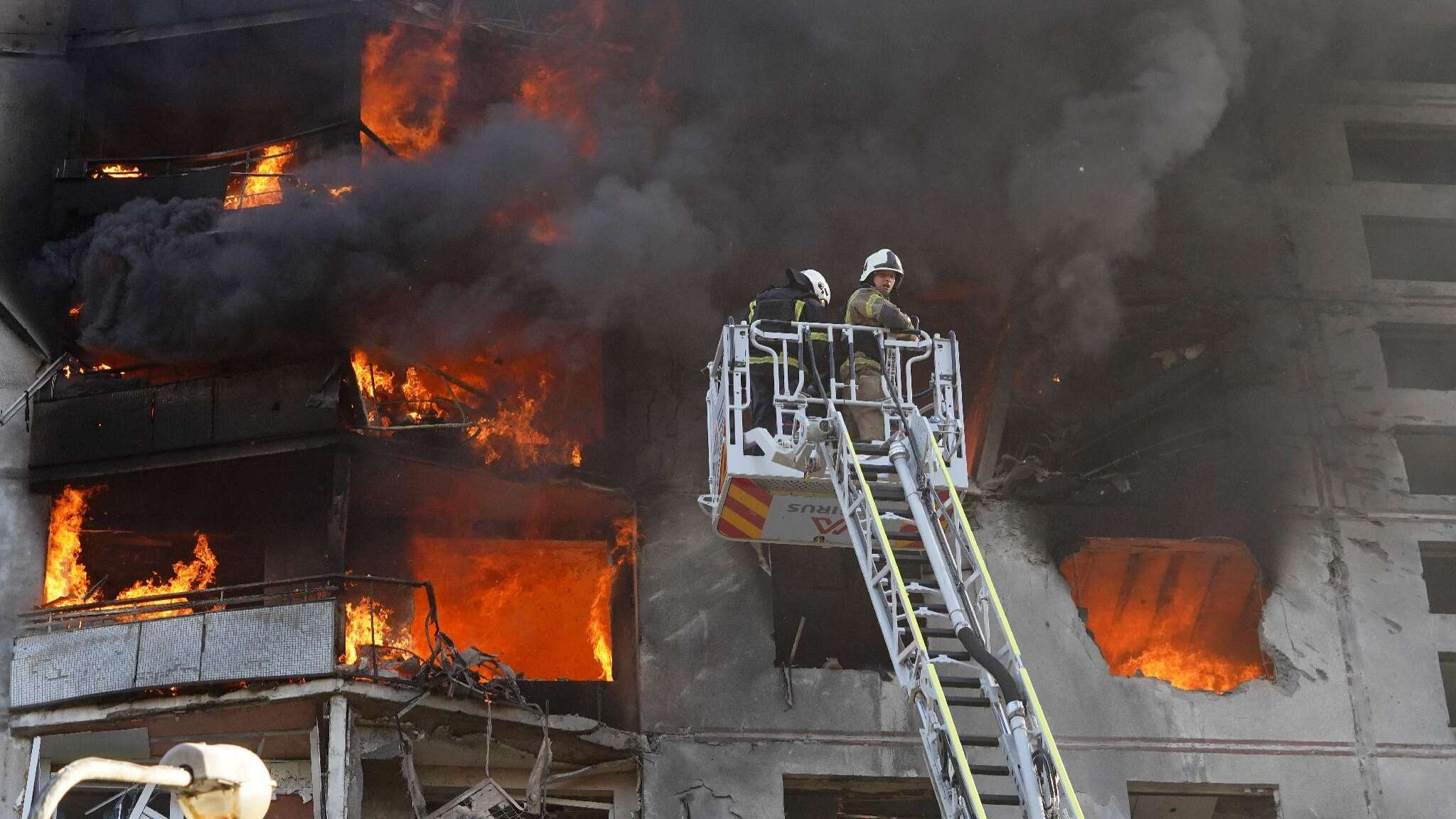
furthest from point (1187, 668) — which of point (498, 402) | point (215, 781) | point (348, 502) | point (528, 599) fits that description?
point (215, 781)

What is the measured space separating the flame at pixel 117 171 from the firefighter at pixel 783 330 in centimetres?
898

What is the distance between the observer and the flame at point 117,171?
52.5ft

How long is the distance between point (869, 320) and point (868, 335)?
118 millimetres

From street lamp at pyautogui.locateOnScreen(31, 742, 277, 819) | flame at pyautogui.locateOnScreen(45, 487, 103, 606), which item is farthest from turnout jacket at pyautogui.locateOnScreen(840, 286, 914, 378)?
flame at pyautogui.locateOnScreen(45, 487, 103, 606)

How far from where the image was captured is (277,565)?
1411 centimetres

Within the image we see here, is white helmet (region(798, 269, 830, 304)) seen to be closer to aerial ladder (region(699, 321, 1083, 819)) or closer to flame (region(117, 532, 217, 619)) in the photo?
aerial ladder (region(699, 321, 1083, 819))

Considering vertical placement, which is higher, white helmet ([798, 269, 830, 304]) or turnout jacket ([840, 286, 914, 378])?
white helmet ([798, 269, 830, 304])

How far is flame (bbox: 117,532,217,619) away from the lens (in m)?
14.7

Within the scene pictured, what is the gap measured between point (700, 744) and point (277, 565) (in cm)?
447

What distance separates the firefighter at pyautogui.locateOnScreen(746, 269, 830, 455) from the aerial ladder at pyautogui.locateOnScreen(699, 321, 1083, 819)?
3 centimetres

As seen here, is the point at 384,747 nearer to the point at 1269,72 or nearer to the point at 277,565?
the point at 277,565

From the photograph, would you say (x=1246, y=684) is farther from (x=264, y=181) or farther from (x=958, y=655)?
(x=264, y=181)

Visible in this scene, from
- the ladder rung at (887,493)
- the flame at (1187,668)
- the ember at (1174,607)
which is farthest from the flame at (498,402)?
the ladder rung at (887,493)

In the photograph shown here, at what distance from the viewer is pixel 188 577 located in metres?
14.8
